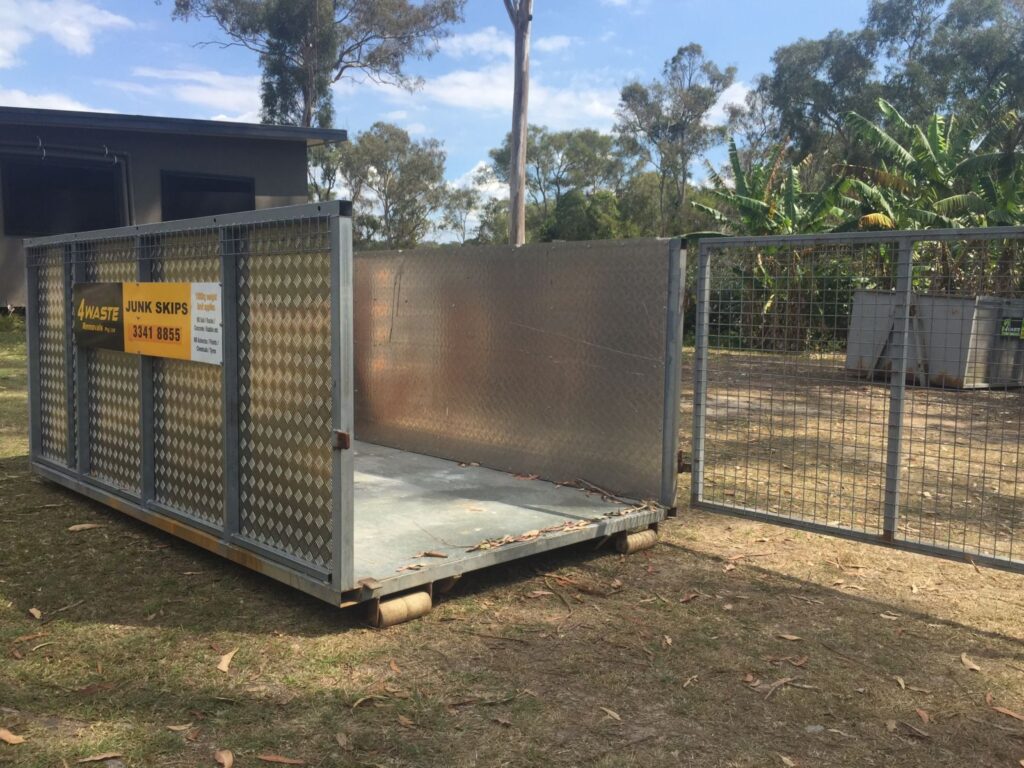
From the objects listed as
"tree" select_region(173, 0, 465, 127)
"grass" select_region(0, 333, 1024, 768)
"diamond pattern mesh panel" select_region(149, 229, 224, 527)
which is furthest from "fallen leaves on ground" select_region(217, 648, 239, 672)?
"tree" select_region(173, 0, 465, 127)

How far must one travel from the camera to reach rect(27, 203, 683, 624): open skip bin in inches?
154

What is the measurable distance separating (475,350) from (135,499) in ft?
8.56

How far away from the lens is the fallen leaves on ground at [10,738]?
9.36 ft

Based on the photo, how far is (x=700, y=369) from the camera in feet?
17.6

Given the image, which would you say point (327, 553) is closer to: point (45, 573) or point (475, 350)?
point (45, 573)

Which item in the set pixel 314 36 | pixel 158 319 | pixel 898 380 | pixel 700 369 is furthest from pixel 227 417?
pixel 314 36

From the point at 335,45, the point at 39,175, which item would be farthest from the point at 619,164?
the point at 39,175

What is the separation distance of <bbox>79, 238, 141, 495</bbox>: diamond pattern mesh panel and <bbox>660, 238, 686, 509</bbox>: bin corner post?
3.18 metres

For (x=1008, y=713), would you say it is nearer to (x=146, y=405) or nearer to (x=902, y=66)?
(x=146, y=405)

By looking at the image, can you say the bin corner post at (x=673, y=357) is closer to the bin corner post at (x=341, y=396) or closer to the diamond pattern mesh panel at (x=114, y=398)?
the bin corner post at (x=341, y=396)

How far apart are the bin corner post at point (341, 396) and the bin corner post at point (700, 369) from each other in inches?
94.3

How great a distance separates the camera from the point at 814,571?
15.8 ft

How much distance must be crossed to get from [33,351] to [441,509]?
11.6 ft

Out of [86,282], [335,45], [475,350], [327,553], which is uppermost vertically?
[335,45]
